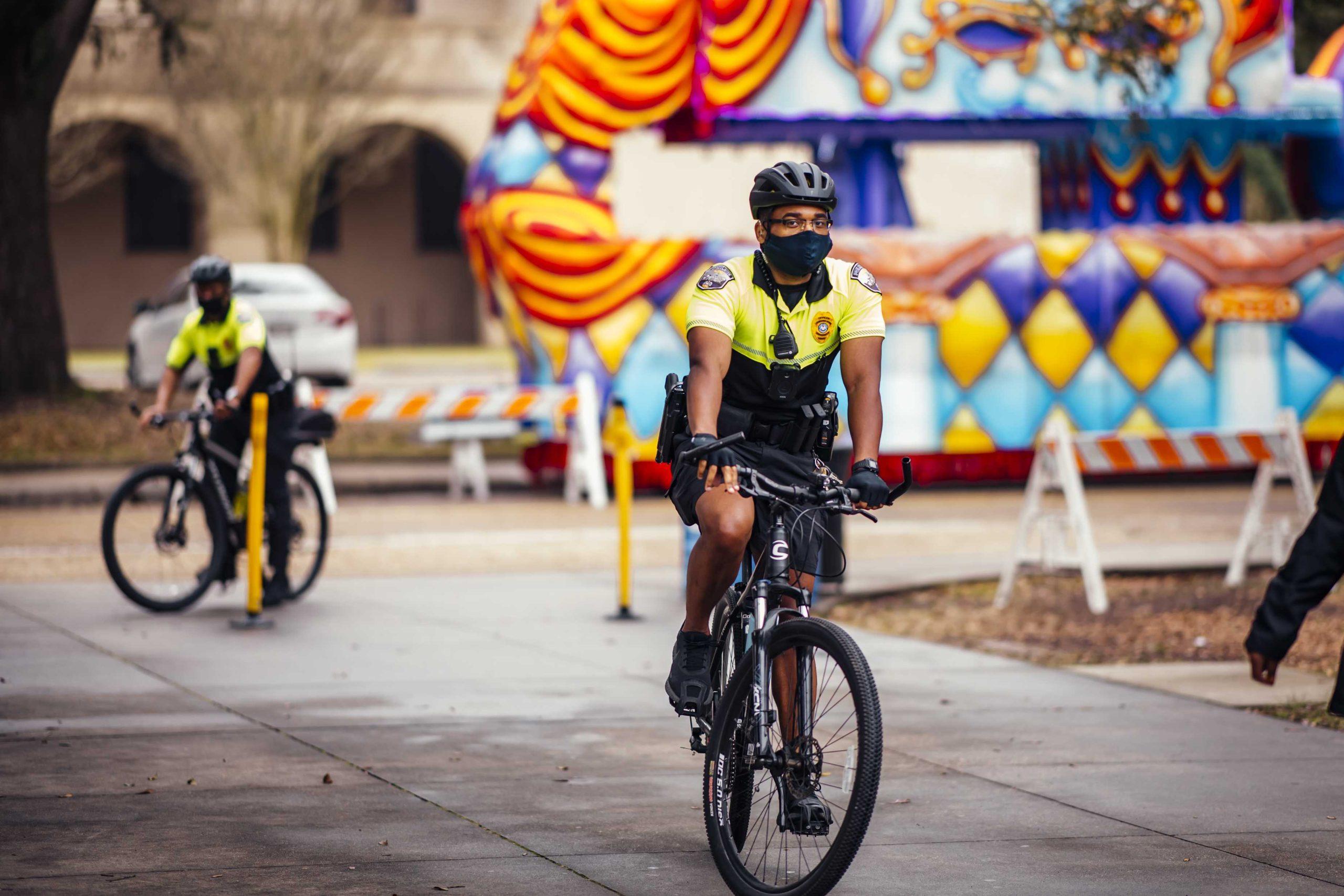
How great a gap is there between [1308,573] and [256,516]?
17.8 feet

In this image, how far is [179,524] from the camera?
10.7m

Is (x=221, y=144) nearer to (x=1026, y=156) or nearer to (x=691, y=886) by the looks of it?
(x=1026, y=156)

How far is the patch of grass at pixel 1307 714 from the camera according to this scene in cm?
780

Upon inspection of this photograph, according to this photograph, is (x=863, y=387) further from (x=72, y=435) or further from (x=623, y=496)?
(x=72, y=435)

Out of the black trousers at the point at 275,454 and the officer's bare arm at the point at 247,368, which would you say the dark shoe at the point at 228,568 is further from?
the officer's bare arm at the point at 247,368

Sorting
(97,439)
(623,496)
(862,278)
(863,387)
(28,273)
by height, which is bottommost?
(97,439)

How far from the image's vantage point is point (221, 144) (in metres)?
38.2

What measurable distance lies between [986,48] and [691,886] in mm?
13845

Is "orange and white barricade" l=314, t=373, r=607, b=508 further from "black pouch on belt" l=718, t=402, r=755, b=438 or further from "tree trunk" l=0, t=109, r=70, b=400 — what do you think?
"black pouch on belt" l=718, t=402, r=755, b=438

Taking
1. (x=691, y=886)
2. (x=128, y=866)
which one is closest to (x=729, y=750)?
(x=691, y=886)

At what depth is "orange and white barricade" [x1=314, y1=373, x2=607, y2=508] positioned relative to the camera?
1750 centimetres

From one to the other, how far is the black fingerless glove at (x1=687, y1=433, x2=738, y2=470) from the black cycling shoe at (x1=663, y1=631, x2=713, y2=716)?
694mm

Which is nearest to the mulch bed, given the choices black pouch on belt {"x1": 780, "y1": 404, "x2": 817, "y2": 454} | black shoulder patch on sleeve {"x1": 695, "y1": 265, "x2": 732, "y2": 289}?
black pouch on belt {"x1": 780, "y1": 404, "x2": 817, "y2": 454}

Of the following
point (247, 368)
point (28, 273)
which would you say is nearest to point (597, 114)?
point (28, 273)
